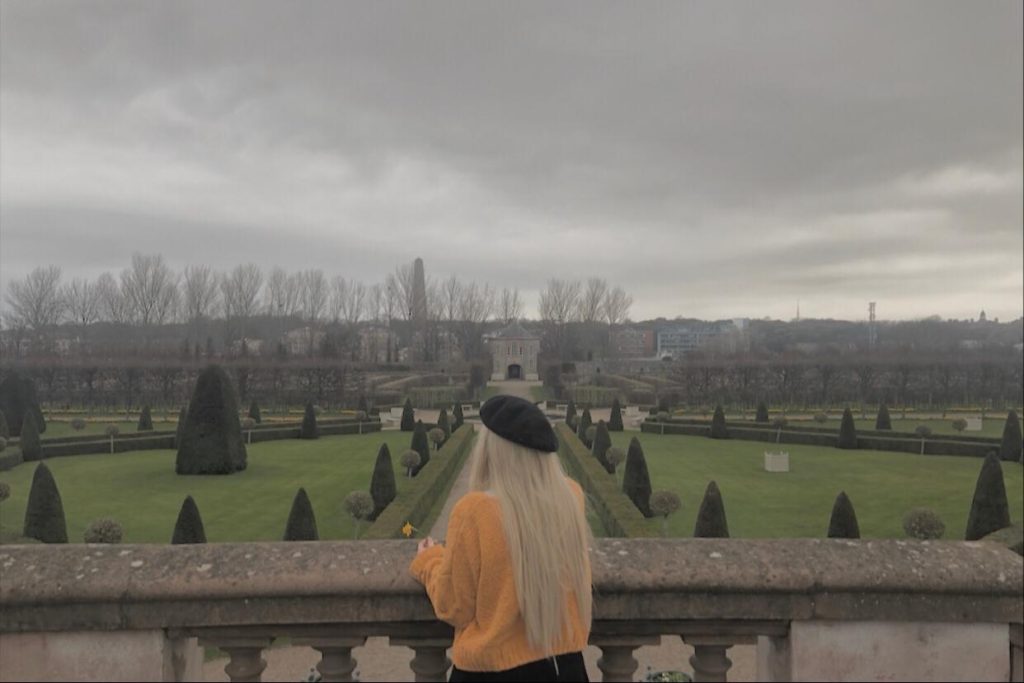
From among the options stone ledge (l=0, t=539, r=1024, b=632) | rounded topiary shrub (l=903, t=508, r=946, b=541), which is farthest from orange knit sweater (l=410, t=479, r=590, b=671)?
rounded topiary shrub (l=903, t=508, r=946, b=541)

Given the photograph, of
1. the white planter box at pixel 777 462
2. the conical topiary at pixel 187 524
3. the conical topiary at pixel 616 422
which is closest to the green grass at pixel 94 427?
the conical topiary at pixel 616 422

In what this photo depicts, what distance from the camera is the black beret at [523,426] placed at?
87.1 inches

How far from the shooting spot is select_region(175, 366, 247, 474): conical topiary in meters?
19.6

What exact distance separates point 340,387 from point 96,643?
41.7 meters

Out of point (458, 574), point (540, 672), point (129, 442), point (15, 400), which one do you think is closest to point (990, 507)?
point (540, 672)

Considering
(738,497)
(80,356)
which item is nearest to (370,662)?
(738,497)

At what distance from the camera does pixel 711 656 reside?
2438mm

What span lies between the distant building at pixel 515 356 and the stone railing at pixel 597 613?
212 feet

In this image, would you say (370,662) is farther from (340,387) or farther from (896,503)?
(340,387)

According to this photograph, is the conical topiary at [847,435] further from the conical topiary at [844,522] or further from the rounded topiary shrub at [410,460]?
the rounded topiary shrub at [410,460]

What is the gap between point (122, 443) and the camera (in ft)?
81.6

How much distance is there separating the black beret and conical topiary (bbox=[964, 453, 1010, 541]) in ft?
45.8

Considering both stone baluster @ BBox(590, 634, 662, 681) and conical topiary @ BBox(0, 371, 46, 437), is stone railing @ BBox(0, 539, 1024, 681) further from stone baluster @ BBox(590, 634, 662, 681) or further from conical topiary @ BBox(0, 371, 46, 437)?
conical topiary @ BBox(0, 371, 46, 437)

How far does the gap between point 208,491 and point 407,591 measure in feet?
56.2
